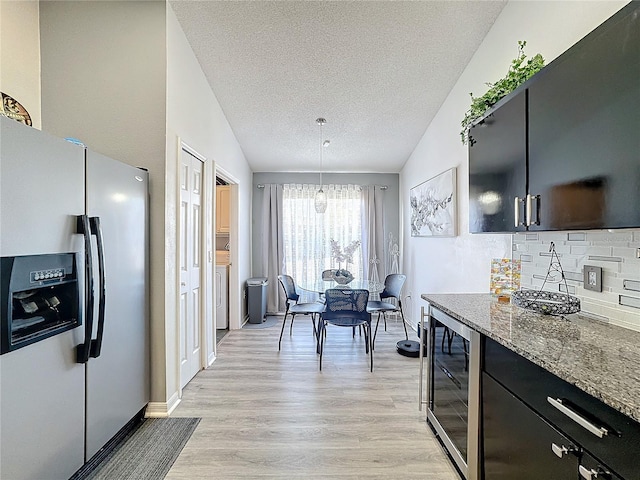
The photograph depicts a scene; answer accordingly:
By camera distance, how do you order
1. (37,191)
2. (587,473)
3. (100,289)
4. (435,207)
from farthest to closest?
(435,207) → (100,289) → (37,191) → (587,473)

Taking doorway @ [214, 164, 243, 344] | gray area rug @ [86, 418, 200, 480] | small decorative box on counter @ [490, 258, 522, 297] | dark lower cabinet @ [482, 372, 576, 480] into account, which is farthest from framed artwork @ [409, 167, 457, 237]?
gray area rug @ [86, 418, 200, 480]

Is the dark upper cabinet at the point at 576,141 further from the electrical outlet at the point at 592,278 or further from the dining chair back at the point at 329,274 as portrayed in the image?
the dining chair back at the point at 329,274

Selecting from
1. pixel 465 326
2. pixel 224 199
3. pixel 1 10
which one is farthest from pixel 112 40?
pixel 465 326

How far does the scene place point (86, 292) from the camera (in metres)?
1.74

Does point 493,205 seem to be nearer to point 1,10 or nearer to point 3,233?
point 3,233

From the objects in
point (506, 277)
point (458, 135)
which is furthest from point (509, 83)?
point (458, 135)

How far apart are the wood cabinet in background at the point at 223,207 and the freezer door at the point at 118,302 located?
7.81 ft

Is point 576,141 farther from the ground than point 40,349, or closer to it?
farther from the ground

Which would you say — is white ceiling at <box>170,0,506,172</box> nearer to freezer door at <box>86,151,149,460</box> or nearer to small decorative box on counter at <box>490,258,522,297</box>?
freezer door at <box>86,151,149,460</box>

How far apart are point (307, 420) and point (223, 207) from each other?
3.28 metres

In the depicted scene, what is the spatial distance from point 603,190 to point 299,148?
4020 mm

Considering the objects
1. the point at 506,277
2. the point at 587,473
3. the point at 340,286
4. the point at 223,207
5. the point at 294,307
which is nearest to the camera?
the point at 587,473

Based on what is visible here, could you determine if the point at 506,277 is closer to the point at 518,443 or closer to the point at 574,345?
the point at 574,345

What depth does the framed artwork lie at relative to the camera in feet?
11.0
